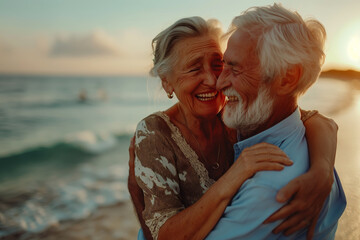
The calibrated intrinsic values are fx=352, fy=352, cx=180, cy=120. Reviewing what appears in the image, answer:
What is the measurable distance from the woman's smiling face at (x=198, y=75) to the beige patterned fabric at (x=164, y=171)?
212mm

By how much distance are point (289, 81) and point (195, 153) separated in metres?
0.78

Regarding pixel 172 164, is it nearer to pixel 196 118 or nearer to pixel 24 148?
pixel 196 118

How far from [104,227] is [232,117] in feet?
12.7

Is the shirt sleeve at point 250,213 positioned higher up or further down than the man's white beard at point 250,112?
further down

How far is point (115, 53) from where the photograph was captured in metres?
30.5

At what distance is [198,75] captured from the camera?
2332mm

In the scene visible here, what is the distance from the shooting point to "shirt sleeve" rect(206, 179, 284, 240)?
1551 millimetres

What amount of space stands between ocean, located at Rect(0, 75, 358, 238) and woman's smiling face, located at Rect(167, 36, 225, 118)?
449 millimetres

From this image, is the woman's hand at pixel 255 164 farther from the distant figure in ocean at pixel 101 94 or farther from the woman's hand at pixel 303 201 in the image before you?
the distant figure in ocean at pixel 101 94

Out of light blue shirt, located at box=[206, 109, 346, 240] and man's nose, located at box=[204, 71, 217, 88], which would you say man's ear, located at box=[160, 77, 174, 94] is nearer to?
man's nose, located at box=[204, 71, 217, 88]

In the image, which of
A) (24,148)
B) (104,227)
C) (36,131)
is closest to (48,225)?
(104,227)

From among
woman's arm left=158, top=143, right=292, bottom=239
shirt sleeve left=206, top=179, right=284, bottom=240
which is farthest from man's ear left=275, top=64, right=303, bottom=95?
shirt sleeve left=206, top=179, right=284, bottom=240

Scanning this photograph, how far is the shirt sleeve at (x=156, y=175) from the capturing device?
1958 millimetres

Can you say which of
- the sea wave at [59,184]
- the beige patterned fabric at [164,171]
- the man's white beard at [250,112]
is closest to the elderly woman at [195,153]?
the beige patterned fabric at [164,171]
